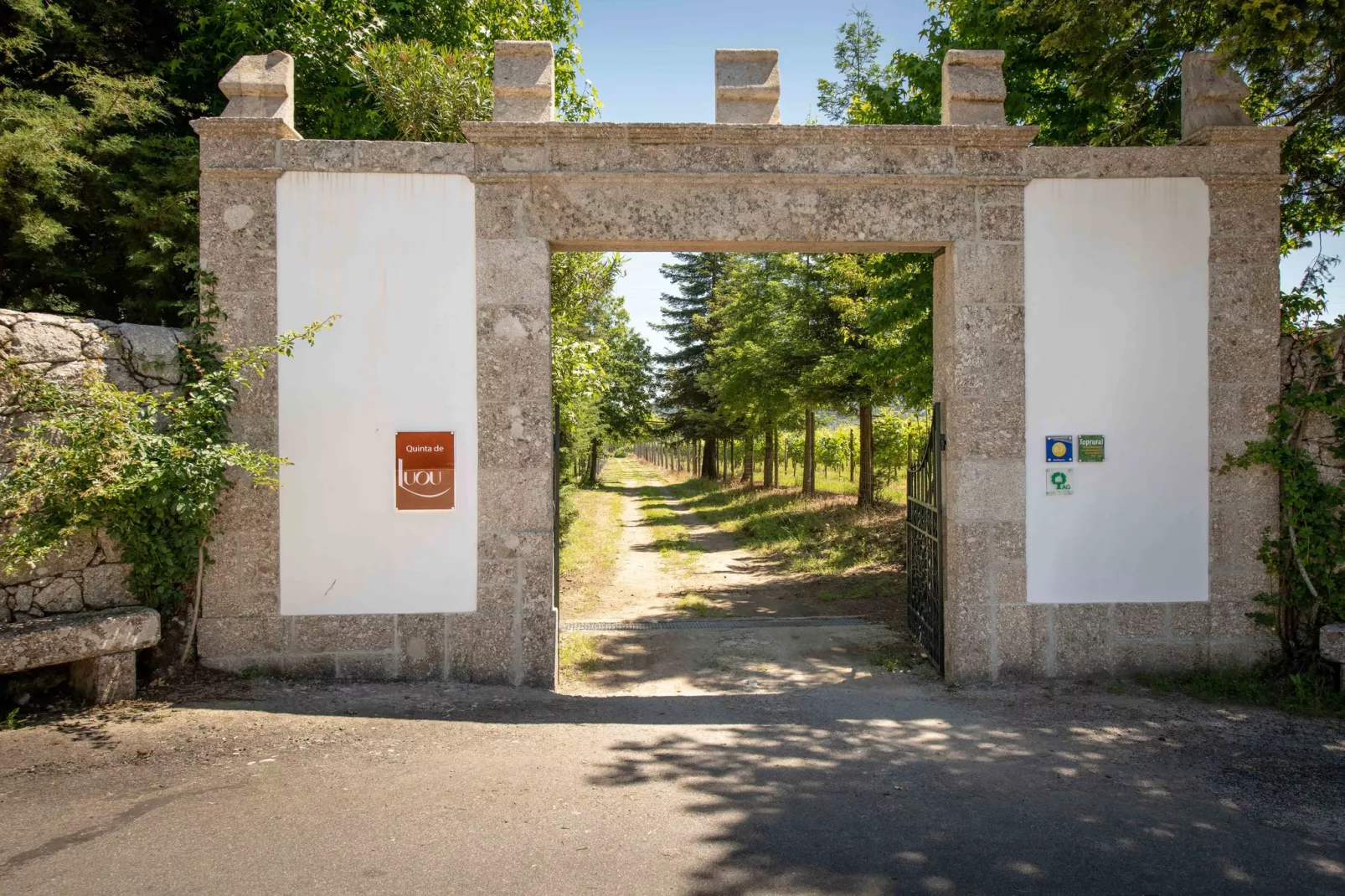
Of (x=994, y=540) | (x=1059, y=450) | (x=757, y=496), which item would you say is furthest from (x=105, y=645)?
(x=757, y=496)

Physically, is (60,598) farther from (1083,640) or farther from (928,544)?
(1083,640)

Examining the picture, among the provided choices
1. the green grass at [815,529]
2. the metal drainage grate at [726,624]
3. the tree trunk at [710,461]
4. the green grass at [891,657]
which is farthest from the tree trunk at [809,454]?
the green grass at [891,657]

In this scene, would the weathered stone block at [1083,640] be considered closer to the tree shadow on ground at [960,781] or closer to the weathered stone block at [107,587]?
the tree shadow on ground at [960,781]

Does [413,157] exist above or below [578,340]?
above

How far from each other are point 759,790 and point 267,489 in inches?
172

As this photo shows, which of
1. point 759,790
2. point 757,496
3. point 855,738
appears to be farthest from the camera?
point 757,496

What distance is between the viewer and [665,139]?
632 centimetres

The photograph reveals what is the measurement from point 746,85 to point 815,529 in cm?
1079

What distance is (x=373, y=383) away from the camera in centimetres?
623

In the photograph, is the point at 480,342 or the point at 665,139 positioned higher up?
the point at 665,139

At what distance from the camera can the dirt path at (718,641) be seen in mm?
7188

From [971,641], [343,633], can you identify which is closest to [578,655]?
[343,633]

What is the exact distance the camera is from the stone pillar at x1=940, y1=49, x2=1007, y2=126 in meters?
6.42

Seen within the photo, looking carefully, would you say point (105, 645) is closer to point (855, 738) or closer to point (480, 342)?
point (480, 342)
